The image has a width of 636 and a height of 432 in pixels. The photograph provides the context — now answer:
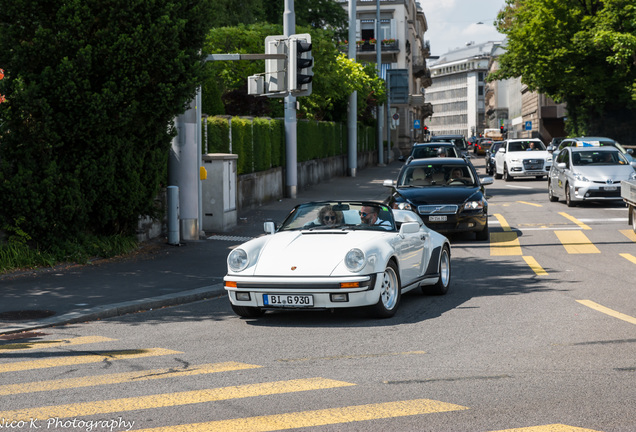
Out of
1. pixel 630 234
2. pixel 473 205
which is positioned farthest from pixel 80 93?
pixel 630 234

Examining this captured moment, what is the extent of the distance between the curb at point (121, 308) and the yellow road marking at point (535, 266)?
4.47m

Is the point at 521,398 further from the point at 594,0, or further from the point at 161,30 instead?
the point at 594,0

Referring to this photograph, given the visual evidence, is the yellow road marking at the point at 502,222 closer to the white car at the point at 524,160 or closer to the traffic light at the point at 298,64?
the traffic light at the point at 298,64

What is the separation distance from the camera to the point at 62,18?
13.7 meters

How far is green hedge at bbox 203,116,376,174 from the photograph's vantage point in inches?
874

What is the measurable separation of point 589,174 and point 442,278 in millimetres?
A: 14914

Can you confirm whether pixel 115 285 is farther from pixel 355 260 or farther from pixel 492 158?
pixel 492 158

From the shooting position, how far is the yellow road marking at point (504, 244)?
15906mm

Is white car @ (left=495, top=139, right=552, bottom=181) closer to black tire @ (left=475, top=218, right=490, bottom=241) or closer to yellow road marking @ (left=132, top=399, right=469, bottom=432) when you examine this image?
black tire @ (left=475, top=218, right=490, bottom=241)

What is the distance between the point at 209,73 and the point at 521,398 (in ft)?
33.5

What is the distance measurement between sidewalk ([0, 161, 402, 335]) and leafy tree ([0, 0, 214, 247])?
106cm

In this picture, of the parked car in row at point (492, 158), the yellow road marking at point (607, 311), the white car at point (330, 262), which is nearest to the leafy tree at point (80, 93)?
the white car at point (330, 262)

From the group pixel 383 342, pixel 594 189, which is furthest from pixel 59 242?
pixel 594 189

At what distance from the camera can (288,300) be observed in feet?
29.9
